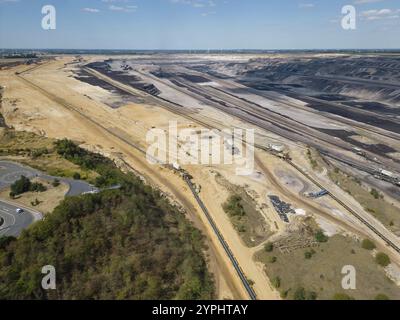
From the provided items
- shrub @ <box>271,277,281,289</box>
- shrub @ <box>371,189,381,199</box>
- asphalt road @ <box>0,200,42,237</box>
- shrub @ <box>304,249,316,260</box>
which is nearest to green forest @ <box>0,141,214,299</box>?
asphalt road @ <box>0,200,42,237</box>

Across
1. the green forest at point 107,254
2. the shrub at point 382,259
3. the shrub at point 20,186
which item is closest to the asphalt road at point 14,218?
the green forest at point 107,254

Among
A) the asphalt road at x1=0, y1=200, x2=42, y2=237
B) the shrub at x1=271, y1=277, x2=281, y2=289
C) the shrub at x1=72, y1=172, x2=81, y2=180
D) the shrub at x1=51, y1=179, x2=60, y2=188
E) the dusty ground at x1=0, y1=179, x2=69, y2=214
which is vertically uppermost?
the shrub at x1=72, y1=172, x2=81, y2=180

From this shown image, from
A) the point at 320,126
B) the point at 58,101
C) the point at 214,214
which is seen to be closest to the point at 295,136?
the point at 320,126

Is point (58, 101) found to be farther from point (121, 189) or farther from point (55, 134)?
point (121, 189)

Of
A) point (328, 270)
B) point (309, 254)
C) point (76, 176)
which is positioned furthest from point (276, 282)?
point (76, 176)
